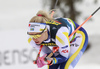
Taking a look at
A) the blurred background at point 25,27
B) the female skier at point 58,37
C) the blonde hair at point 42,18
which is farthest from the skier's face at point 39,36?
the blurred background at point 25,27

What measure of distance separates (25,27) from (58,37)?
266 cm

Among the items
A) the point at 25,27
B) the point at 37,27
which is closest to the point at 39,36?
the point at 37,27

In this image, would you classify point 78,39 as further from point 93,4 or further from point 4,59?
point 93,4

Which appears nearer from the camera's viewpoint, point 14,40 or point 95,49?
point 14,40

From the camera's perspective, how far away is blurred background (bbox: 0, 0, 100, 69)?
355cm

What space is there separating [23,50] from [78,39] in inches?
60.6

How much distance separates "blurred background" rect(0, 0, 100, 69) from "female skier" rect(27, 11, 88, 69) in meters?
1.23

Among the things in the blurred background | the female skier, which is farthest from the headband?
the blurred background

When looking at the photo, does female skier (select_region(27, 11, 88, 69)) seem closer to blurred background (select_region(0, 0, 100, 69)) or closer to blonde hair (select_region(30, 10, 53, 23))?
blonde hair (select_region(30, 10, 53, 23))

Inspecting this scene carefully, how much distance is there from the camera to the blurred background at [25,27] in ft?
11.6

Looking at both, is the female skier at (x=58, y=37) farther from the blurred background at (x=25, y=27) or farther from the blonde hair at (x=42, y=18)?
the blurred background at (x=25, y=27)

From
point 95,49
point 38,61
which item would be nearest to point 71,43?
point 38,61

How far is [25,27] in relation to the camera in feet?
15.0

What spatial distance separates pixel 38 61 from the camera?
2131 millimetres
